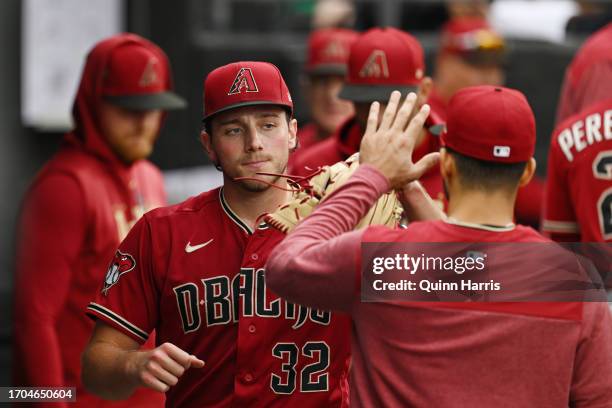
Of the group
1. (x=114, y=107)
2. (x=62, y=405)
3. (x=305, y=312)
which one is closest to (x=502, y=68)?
(x=114, y=107)

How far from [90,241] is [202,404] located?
1.61m

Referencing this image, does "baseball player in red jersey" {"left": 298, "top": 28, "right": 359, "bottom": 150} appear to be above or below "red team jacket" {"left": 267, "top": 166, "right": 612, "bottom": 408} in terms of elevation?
below

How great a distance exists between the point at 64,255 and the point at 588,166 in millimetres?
2058

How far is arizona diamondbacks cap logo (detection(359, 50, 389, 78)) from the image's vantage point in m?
5.58

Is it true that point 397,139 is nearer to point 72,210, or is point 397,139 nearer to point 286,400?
point 286,400

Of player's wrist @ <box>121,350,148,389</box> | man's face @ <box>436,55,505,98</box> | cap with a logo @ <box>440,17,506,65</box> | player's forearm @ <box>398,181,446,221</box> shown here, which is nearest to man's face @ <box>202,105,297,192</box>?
player's forearm @ <box>398,181,446,221</box>

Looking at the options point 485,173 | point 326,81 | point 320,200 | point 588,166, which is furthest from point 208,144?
point 326,81

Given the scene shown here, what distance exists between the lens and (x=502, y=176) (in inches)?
128

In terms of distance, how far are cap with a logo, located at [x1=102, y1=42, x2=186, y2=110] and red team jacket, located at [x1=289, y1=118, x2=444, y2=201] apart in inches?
27.9

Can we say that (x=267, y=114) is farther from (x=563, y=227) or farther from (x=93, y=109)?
(x=93, y=109)

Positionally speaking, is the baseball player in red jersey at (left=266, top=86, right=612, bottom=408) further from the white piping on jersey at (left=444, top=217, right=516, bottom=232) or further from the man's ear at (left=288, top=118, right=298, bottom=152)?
the man's ear at (left=288, top=118, right=298, bottom=152)

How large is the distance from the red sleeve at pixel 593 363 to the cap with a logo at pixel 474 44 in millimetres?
5161

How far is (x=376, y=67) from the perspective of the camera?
5.61m

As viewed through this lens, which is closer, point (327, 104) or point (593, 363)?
point (593, 363)
